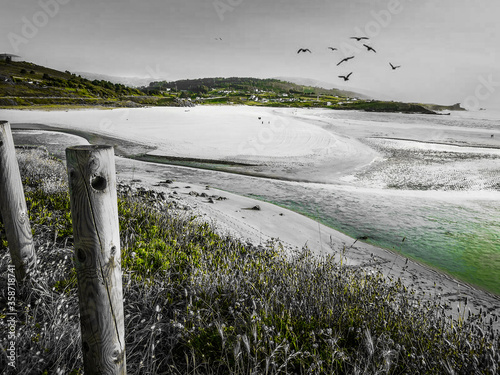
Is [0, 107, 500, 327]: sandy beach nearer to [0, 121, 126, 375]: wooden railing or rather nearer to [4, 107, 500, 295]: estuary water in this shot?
[4, 107, 500, 295]: estuary water

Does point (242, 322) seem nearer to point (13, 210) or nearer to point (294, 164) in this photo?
point (13, 210)

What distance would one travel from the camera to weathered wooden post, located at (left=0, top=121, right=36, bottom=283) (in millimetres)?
3225

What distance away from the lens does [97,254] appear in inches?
73.3

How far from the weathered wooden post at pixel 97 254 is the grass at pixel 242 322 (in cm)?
45

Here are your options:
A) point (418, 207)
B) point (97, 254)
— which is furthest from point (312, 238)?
point (97, 254)

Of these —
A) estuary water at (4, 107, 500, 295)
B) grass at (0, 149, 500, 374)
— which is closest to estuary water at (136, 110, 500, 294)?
estuary water at (4, 107, 500, 295)

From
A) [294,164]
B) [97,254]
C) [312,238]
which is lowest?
[312,238]

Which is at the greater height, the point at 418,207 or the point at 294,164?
the point at 294,164

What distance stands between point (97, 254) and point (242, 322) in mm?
1912

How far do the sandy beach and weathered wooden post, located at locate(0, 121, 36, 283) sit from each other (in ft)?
11.5

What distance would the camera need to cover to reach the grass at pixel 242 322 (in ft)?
8.11

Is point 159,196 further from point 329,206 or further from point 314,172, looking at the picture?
point 314,172

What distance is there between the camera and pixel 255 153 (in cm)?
1542

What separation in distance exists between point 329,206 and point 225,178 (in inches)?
169
